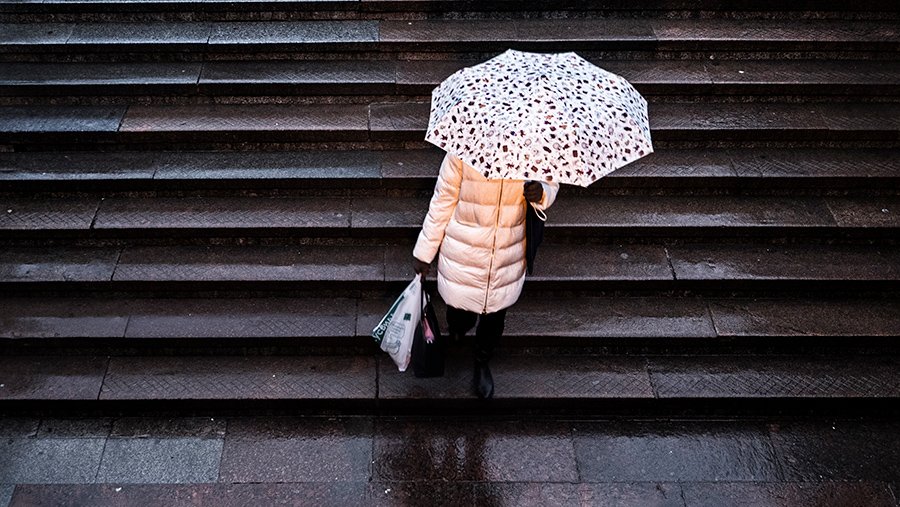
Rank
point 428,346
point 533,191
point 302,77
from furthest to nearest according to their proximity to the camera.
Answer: point 302,77 → point 428,346 → point 533,191

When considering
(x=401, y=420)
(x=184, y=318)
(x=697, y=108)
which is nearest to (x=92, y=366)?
(x=184, y=318)

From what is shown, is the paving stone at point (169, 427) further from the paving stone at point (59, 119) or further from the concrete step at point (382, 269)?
the paving stone at point (59, 119)

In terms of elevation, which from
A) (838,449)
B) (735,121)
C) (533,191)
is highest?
(533,191)

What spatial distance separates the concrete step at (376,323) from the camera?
5379mm

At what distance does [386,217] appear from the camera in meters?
5.80

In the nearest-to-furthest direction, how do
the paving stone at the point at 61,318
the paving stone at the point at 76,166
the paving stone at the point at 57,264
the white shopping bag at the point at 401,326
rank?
the white shopping bag at the point at 401,326
the paving stone at the point at 61,318
the paving stone at the point at 57,264
the paving stone at the point at 76,166

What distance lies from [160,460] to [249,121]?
8.34 feet

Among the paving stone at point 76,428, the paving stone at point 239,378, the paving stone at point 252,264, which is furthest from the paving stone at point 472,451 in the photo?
the paving stone at point 76,428

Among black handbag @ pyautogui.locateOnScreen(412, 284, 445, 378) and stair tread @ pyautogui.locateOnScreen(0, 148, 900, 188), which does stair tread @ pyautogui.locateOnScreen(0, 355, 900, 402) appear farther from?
stair tread @ pyautogui.locateOnScreen(0, 148, 900, 188)

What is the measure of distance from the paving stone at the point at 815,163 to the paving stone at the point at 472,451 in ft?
7.89

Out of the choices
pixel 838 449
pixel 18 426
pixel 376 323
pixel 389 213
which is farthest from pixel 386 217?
pixel 838 449

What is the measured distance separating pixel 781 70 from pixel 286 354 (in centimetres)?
436

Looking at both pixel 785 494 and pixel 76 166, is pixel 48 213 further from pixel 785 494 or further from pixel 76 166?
pixel 785 494

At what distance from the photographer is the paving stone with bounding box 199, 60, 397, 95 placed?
6.29 m
